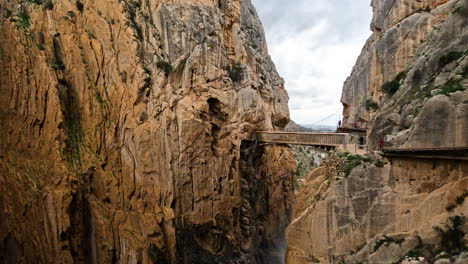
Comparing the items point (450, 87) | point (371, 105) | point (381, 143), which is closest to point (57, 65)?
A: point (381, 143)

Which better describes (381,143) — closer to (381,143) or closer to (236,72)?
(381,143)

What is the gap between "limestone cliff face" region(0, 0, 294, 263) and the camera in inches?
701

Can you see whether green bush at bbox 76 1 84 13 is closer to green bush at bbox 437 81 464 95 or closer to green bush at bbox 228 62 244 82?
green bush at bbox 228 62 244 82

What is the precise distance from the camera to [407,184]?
402 inches

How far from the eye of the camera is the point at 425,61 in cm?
1134

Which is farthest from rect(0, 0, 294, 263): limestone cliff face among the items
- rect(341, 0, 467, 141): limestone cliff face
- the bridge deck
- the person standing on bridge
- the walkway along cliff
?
the person standing on bridge

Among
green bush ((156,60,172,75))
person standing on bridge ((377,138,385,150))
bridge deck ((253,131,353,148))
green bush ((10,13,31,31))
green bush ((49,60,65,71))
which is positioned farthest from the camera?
green bush ((156,60,172,75))

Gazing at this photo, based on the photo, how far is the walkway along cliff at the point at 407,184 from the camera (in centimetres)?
873

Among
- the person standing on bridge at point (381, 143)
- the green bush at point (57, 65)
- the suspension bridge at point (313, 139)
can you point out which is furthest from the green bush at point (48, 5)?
the person standing on bridge at point (381, 143)

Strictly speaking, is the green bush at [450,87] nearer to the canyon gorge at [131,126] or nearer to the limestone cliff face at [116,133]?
the canyon gorge at [131,126]

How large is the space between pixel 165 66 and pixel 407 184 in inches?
655

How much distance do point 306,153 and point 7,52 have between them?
143ft

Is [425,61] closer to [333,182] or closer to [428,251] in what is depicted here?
[333,182]

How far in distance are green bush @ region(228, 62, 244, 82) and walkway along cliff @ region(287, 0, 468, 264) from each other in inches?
493
